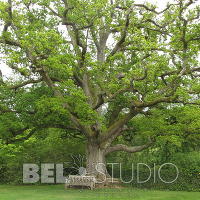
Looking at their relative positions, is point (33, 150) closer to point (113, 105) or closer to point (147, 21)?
point (113, 105)

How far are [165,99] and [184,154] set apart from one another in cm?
715

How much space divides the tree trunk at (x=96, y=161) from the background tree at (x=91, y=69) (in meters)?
0.06

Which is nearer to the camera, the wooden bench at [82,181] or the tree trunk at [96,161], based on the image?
the wooden bench at [82,181]

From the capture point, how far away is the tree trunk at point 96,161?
71.8ft

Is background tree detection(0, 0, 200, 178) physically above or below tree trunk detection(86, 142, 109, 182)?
above

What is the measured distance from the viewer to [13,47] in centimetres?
2138

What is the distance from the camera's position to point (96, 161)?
2220 cm

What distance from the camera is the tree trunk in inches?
862

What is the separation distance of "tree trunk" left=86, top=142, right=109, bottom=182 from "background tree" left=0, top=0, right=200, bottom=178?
6 centimetres

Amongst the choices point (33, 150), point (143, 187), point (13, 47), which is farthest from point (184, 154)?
point (13, 47)

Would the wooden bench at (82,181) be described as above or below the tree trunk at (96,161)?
below

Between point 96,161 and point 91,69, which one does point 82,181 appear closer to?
point 96,161

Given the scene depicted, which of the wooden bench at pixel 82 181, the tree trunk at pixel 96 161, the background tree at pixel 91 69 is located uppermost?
the background tree at pixel 91 69

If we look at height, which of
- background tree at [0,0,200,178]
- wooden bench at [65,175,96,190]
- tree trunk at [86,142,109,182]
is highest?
background tree at [0,0,200,178]
